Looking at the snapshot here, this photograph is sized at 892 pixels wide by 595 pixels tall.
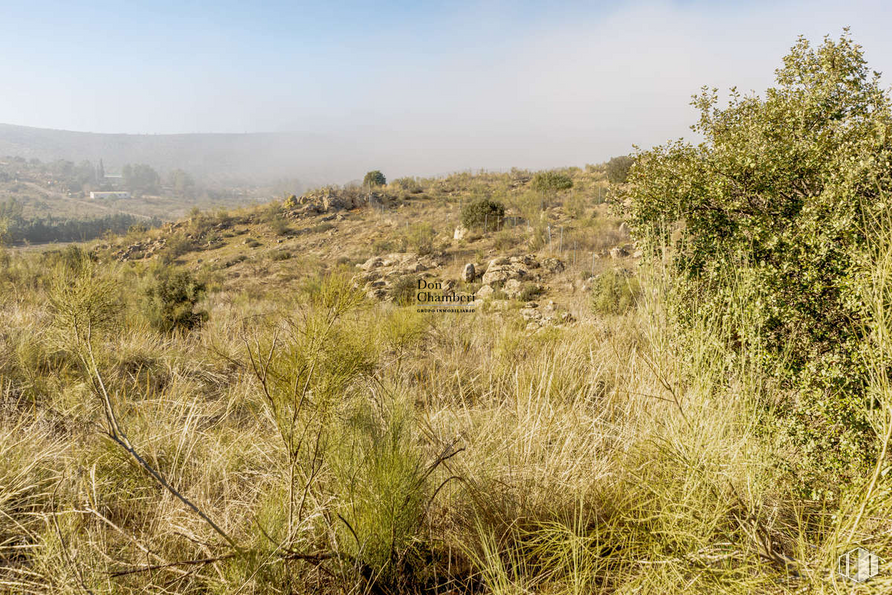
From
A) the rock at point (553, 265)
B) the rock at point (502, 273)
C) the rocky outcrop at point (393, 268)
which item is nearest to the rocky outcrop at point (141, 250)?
the rocky outcrop at point (393, 268)

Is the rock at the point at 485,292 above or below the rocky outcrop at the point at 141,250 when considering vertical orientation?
below

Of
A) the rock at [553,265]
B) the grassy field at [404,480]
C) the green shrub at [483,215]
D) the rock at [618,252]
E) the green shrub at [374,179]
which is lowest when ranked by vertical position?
the grassy field at [404,480]

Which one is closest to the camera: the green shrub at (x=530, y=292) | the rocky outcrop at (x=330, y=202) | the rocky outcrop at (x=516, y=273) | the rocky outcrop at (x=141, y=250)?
the green shrub at (x=530, y=292)

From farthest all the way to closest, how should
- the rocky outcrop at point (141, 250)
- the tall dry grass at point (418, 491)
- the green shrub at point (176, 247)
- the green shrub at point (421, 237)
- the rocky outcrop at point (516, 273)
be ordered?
the rocky outcrop at point (141, 250) < the green shrub at point (176, 247) < the green shrub at point (421, 237) < the rocky outcrop at point (516, 273) < the tall dry grass at point (418, 491)

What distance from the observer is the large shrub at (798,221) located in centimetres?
203

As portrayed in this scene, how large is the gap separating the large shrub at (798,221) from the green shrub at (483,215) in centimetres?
1385

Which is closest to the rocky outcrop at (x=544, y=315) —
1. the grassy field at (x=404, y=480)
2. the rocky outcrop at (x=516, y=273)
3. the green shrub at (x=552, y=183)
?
the rocky outcrop at (x=516, y=273)

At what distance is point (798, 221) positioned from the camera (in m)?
2.25

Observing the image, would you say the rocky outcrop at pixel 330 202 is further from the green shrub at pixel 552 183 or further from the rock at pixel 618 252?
the rock at pixel 618 252

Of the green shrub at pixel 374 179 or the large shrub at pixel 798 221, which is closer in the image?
the large shrub at pixel 798 221

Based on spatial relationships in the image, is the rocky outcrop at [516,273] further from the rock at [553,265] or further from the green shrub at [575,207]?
the green shrub at [575,207]

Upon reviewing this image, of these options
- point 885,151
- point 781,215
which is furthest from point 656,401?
point 885,151

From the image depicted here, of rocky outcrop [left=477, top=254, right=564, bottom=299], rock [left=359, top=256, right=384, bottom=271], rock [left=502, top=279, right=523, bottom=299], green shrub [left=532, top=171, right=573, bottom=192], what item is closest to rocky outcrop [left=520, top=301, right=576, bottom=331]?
rock [left=502, top=279, right=523, bottom=299]

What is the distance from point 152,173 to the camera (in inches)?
4892
